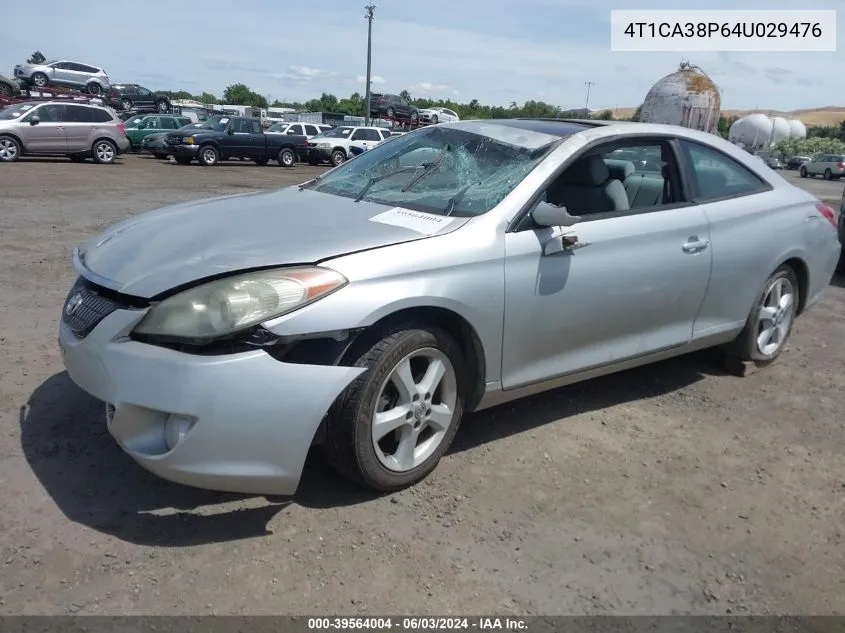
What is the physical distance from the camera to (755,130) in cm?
6625

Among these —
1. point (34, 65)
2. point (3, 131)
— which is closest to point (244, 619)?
point (3, 131)

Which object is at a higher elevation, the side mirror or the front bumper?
the side mirror

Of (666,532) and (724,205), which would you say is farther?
(724,205)

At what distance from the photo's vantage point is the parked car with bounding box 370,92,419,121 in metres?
46.9

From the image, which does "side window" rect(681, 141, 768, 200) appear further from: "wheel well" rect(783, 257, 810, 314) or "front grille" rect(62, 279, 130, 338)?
"front grille" rect(62, 279, 130, 338)

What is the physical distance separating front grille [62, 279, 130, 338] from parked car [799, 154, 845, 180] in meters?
48.2

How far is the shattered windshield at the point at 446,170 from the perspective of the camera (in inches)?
131

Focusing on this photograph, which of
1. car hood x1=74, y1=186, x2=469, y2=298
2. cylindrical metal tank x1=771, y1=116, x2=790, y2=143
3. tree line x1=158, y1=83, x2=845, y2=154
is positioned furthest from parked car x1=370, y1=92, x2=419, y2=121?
car hood x1=74, y1=186, x2=469, y2=298

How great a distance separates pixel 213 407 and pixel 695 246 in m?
2.74

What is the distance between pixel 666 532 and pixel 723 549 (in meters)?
0.22

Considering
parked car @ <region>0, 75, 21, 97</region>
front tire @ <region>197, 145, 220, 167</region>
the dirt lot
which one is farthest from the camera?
parked car @ <region>0, 75, 21, 97</region>

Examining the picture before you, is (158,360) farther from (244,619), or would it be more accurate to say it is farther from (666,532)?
(666,532)

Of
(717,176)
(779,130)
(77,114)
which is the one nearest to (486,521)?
(717,176)

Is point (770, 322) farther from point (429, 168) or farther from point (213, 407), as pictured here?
point (213, 407)
